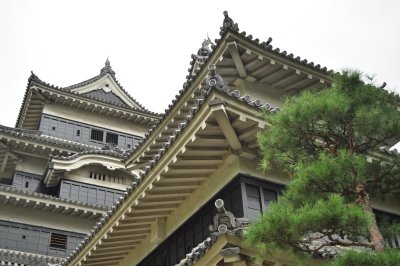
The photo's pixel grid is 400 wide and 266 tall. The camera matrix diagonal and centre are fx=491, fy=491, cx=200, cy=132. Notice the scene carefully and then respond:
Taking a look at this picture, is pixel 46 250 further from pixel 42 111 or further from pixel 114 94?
pixel 114 94

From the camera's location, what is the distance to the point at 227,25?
1186 centimetres

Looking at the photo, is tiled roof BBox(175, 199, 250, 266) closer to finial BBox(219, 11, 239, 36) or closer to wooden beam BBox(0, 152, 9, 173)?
finial BBox(219, 11, 239, 36)

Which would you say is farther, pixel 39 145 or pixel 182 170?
pixel 39 145

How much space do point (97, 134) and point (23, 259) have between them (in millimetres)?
9429

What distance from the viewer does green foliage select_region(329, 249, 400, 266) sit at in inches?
232

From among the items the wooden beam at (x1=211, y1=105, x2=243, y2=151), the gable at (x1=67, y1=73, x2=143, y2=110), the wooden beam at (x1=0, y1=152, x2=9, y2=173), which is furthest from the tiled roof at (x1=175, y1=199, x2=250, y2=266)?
the gable at (x1=67, y1=73, x2=143, y2=110)

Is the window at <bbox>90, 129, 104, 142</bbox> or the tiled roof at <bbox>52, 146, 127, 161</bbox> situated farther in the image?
the window at <bbox>90, 129, 104, 142</bbox>

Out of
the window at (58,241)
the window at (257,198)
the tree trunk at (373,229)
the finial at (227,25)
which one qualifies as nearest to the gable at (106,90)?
the window at (58,241)

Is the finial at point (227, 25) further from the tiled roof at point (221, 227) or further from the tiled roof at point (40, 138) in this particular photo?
the tiled roof at point (40, 138)

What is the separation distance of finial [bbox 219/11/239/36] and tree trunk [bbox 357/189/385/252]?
5952mm

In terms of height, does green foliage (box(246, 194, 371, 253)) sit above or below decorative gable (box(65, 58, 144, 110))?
below

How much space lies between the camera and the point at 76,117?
91.1 feet

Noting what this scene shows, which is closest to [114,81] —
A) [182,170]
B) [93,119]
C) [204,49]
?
[93,119]

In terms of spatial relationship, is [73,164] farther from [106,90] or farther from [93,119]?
[106,90]
